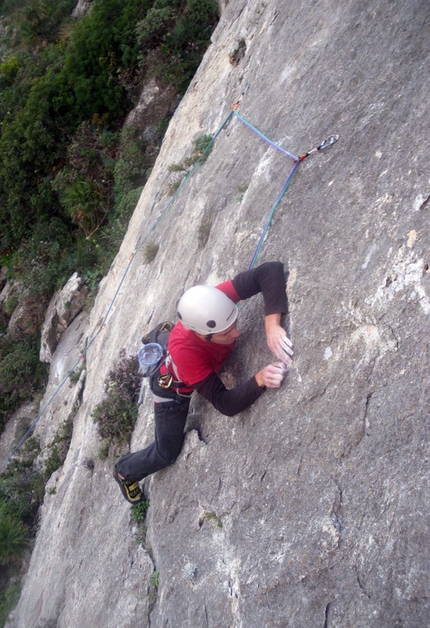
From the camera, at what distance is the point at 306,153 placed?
469 cm

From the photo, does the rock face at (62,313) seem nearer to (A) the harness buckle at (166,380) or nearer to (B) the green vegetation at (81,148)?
(B) the green vegetation at (81,148)

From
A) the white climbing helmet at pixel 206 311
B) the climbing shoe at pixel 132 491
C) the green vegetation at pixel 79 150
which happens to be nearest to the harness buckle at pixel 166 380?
the white climbing helmet at pixel 206 311

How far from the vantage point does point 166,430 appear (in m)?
4.70

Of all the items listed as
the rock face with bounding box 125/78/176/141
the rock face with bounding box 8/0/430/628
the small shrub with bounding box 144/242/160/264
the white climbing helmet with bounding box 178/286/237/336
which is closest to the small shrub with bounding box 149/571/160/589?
the rock face with bounding box 8/0/430/628

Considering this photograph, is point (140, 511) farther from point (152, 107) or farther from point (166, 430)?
point (152, 107)

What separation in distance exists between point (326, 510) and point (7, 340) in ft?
50.0

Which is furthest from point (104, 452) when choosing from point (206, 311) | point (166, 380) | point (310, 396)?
point (310, 396)

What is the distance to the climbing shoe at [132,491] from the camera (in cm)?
524

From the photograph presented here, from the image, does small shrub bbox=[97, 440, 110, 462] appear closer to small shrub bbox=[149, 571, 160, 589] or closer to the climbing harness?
small shrub bbox=[149, 571, 160, 589]

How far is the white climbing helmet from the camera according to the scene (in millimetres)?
3811

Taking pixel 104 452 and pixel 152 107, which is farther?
pixel 152 107

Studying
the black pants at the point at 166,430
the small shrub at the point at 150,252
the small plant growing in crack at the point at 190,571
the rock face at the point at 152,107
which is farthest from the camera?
the rock face at the point at 152,107

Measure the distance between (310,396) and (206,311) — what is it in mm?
1061

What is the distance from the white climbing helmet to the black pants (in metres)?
1.03
